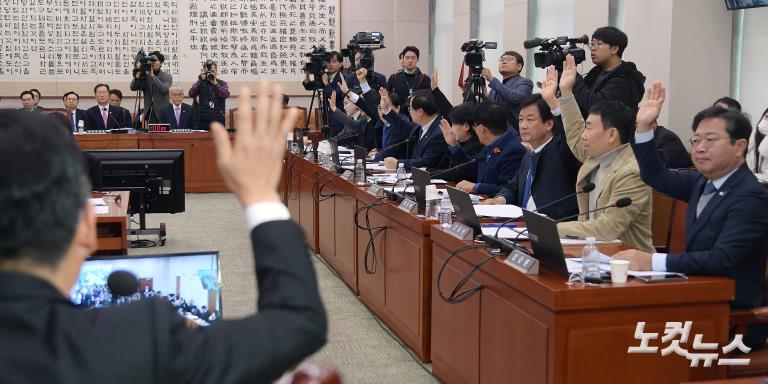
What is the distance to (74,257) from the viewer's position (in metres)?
0.92

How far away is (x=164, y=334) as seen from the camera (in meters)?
0.90

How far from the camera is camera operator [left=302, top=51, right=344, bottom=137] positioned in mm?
8312

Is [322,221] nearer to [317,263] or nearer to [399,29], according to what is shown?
[317,263]

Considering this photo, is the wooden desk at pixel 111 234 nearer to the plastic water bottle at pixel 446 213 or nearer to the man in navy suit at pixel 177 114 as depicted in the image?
the plastic water bottle at pixel 446 213

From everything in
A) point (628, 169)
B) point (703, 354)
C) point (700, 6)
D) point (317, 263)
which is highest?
point (700, 6)

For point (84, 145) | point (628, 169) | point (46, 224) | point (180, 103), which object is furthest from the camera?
point (180, 103)

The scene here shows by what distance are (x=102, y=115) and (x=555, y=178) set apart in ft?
22.5

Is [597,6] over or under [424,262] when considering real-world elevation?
over

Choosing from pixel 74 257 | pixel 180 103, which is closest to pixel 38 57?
pixel 180 103

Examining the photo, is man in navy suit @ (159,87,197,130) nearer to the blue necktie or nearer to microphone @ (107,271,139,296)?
the blue necktie

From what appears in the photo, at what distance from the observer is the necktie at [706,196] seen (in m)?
2.78

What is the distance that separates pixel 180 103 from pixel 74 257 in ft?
29.4

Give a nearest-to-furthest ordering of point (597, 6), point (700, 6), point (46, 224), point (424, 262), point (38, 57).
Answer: point (46, 224), point (424, 262), point (700, 6), point (597, 6), point (38, 57)

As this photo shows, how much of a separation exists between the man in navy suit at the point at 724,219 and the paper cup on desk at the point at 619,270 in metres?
0.19
